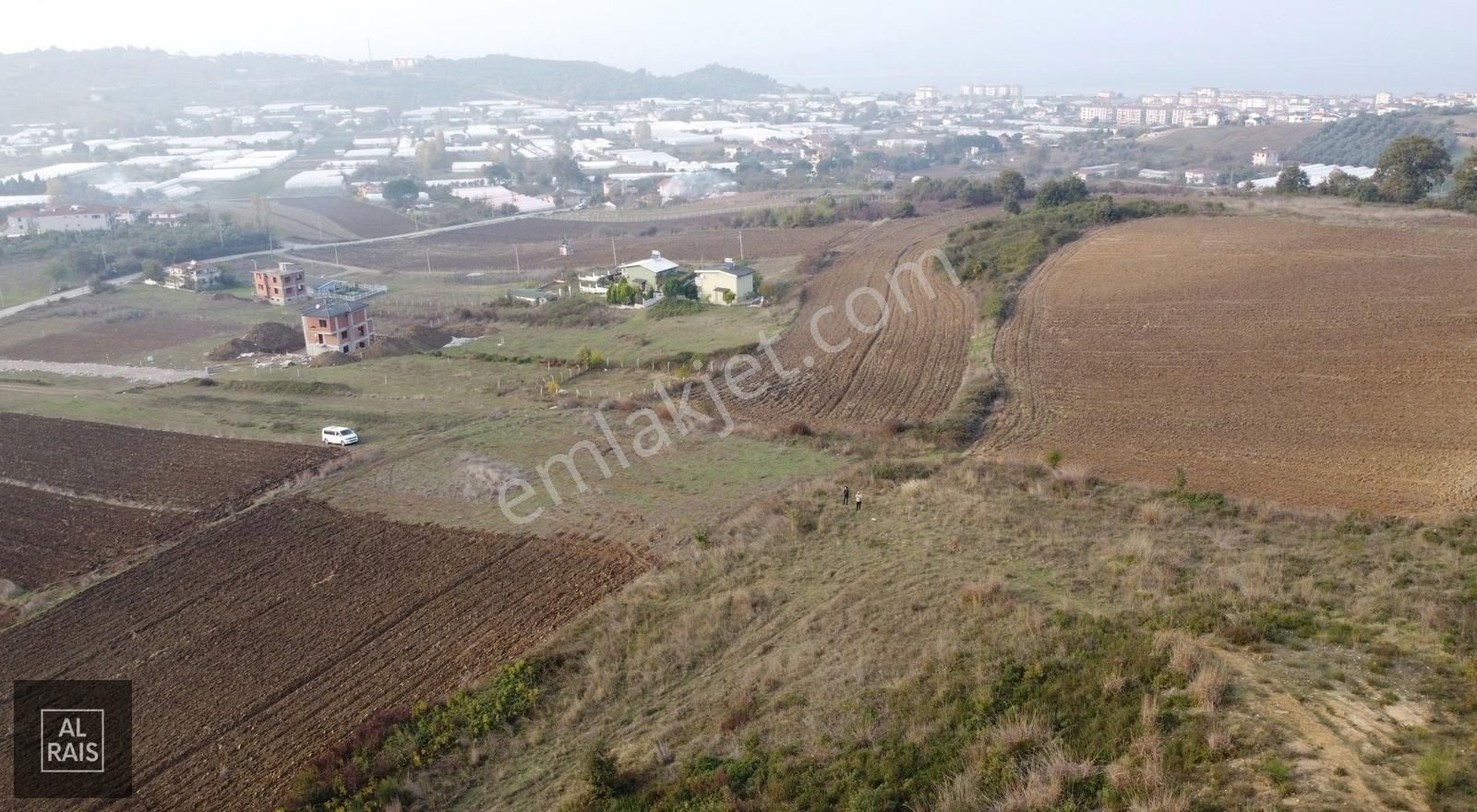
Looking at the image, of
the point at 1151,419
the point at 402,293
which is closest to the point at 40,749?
the point at 1151,419

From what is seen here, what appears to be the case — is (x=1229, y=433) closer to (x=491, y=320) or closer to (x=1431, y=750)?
(x=1431, y=750)

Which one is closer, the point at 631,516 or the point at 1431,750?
the point at 1431,750

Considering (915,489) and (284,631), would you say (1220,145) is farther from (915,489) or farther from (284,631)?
(284,631)

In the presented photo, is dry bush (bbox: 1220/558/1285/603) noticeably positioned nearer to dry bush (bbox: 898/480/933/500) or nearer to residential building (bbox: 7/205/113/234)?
dry bush (bbox: 898/480/933/500)

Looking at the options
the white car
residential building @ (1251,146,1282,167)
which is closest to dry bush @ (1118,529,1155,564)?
the white car

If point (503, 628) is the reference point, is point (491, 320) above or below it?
above

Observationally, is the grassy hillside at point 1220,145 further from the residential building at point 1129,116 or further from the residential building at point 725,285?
the residential building at point 725,285

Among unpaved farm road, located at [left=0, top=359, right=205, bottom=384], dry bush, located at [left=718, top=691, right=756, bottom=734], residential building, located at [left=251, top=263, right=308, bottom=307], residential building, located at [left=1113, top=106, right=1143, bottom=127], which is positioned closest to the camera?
dry bush, located at [left=718, top=691, right=756, bottom=734]
